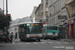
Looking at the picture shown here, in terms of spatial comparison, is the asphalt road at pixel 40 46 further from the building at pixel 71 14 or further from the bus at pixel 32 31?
the building at pixel 71 14

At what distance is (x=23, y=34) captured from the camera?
34.6m

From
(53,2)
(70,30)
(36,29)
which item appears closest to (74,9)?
(70,30)

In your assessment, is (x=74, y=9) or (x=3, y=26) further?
(x=74, y=9)

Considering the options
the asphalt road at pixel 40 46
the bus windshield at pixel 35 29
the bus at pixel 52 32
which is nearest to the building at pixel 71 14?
the bus at pixel 52 32

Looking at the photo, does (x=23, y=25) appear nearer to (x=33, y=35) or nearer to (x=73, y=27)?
(x=33, y=35)

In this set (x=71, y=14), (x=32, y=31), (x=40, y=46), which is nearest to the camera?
(x=40, y=46)

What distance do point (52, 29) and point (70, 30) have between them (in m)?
7.22

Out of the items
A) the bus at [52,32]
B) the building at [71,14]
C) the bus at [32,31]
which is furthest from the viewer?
the building at [71,14]

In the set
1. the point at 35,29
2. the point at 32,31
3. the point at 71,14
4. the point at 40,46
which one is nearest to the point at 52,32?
the point at 71,14

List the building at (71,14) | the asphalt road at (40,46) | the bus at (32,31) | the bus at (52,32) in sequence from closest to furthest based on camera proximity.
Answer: the asphalt road at (40,46) < the bus at (32,31) < the bus at (52,32) < the building at (71,14)

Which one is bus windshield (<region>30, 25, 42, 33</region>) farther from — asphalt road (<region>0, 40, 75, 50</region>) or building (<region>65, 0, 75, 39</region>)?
building (<region>65, 0, 75, 39</region>)

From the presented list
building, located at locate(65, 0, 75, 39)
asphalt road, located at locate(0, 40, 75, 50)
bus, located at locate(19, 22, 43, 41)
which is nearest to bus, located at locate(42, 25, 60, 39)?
building, located at locate(65, 0, 75, 39)

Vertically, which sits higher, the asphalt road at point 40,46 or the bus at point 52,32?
the bus at point 52,32

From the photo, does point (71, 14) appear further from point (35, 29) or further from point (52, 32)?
point (35, 29)
